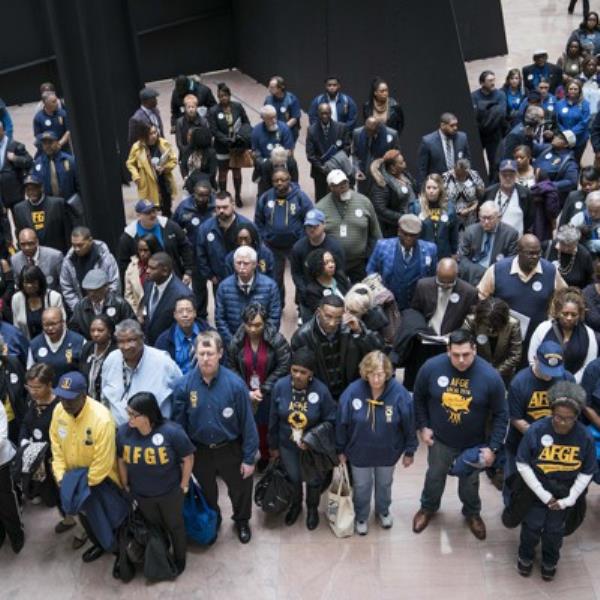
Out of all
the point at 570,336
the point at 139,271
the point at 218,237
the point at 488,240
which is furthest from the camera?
the point at 218,237

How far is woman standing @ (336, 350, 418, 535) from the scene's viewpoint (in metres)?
5.88

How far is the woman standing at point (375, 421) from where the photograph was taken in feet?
19.3

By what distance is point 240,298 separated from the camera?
7.14 metres

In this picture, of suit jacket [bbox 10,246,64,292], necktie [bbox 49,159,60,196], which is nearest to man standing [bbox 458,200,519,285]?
suit jacket [bbox 10,246,64,292]

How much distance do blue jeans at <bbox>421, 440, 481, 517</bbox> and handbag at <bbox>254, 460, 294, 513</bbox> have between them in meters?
1.04

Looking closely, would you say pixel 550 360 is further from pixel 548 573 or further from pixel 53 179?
pixel 53 179

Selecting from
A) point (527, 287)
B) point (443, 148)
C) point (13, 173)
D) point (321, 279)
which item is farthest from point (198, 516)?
point (13, 173)

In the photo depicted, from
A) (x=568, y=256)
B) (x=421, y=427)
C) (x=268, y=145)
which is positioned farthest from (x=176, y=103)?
(x=421, y=427)

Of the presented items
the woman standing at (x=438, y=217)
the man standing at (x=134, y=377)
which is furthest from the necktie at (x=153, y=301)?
the woman standing at (x=438, y=217)

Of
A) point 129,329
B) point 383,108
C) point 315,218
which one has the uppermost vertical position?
point 383,108

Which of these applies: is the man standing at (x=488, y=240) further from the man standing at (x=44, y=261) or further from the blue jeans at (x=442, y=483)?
the man standing at (x=44, y=261)

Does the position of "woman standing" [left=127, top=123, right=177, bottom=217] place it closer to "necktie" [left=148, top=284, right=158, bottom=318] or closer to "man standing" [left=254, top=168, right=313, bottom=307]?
"man standing" [left=254, top=168, right=313, bottom=307]

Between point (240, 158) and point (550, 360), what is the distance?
6.56 metres

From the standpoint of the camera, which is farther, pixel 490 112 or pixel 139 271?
pixel 490 112
